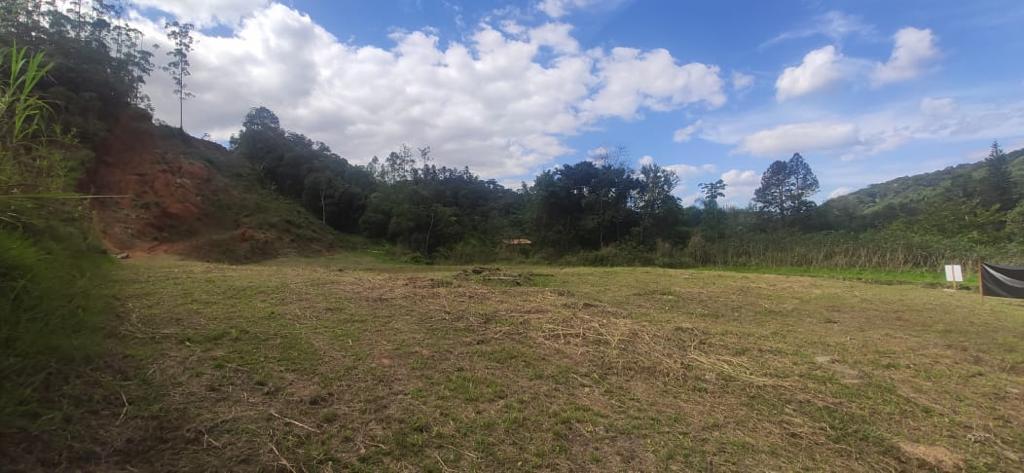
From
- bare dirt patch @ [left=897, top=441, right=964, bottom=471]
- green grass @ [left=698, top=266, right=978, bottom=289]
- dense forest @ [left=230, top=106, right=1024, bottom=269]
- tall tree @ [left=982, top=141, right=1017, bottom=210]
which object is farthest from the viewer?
tall tree @ [left=982, top=141, right=1017, bottom=210]

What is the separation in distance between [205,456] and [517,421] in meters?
1.62

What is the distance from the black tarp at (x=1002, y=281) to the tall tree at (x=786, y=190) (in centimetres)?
A: 2900

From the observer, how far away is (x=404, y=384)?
322 cm

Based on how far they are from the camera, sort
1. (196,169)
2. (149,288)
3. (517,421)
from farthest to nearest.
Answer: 1. (196,169)
2. (149,288)
3. (517,421)

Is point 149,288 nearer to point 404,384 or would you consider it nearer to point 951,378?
point 404,384

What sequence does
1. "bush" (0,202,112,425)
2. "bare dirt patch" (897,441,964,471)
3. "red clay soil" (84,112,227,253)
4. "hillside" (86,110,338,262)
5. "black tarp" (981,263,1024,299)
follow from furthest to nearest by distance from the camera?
"hillside" (86,110,338,262) → "red clay soil" (84,112,227,253) → "black tarp" (981,263,1024,299) → "bare dirt patch" (897,441,964,471) → "bush" (0,202,112,425)

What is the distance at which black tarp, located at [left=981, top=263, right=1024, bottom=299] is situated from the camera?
998 cm

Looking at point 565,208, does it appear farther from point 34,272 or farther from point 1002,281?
point 34,272

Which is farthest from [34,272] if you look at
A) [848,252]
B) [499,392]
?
[848,252]

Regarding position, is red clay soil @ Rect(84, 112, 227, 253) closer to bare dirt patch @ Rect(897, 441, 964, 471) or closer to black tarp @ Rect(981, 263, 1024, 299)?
bare dirt patch @ Rect(897, 441, 964, 471)

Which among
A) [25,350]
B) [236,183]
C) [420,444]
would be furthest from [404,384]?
[236,183]

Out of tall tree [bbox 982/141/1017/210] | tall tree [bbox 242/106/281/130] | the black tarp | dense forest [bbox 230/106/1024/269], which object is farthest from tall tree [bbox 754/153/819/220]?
tall tree [bbox 242/106/281/130]

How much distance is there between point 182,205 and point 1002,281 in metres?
28.1

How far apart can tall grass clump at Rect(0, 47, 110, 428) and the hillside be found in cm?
1730
